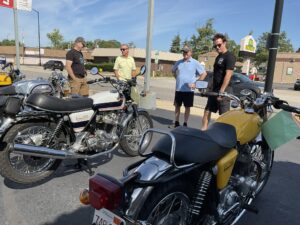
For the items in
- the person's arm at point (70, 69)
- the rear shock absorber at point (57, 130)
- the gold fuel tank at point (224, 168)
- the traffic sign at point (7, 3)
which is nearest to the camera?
the gold fuel tank at point (224, 168)

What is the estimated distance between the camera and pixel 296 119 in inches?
120

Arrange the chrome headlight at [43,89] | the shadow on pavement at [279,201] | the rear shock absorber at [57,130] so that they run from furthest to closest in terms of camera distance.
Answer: the chrome headlight at [43,89] < the rear shock absorber at [57,130] < the shadow on pavement at [279,201]

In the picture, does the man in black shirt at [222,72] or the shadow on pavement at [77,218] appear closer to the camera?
the shadow on pavement at [77,218]

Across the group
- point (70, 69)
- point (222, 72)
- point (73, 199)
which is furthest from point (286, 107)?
point (70, 69)

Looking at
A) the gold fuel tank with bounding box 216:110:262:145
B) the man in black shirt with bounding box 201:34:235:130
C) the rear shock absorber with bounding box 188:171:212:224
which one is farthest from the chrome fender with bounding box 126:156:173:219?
the man in black shirt with bounding box 201:34:235:130

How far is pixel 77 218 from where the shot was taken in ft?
10.2

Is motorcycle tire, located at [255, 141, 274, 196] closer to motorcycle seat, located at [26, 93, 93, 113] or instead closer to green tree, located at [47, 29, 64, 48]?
motorcycle seat, located at [26, 93, 93, 113]

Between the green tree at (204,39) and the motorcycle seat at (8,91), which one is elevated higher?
the green tree at (204,39)

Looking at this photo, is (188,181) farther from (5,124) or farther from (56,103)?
(5,124)

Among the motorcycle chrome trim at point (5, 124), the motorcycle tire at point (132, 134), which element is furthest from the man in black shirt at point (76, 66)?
the motorcycle chrome trim at point (5, 124)

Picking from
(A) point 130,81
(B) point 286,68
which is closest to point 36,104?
(A) point 130,81

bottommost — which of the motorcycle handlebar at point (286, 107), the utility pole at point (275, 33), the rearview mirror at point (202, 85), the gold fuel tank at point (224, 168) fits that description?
the gold fuel tank at point (224, 168)

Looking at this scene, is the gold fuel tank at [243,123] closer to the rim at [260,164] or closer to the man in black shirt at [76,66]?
the rim at [260,164]

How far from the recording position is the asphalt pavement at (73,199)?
3.13 meters
